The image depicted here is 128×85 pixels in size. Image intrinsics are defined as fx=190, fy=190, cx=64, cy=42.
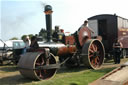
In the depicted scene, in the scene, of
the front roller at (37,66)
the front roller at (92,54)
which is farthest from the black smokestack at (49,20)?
the front roller at (92,54)

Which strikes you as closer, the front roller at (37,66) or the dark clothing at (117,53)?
the front roller at (37,66)

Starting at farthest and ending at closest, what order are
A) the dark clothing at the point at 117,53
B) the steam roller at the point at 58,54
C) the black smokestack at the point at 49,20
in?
the dark clothing at the point at 117,53 < the black smokestack at the point at 49,20 < the steam roller at the point at 58,54

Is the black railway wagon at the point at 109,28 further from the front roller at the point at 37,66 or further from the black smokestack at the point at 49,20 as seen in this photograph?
the front roller at the point at 37,66

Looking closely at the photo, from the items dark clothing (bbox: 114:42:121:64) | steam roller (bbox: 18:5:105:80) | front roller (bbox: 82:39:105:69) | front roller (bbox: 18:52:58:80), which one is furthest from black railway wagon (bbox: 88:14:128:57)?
front roller (bbox: 18:52:58:80)

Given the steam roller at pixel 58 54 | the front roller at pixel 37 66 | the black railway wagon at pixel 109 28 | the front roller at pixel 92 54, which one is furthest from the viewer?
the black railway wagon at pixel 109 28

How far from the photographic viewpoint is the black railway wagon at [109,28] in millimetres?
10172

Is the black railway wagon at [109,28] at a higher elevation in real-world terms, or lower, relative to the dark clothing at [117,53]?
higher

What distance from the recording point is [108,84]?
2.82m

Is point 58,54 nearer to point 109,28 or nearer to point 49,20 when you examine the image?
point 49,20

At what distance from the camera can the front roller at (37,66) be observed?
213 inches

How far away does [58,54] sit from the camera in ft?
22.0

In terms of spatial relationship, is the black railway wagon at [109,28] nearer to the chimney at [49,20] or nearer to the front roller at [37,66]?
the chimney at [49,20]

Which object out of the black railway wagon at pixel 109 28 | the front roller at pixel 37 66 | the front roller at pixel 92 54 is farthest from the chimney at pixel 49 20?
the black railway wagon at pixel 109 28

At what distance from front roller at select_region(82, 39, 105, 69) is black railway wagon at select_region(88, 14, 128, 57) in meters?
2.20
